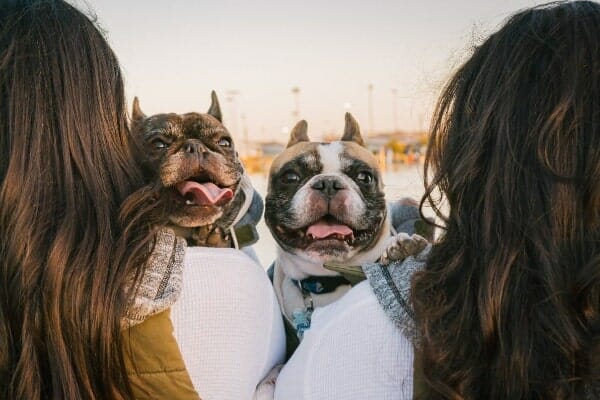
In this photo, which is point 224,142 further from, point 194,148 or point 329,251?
point 329,251

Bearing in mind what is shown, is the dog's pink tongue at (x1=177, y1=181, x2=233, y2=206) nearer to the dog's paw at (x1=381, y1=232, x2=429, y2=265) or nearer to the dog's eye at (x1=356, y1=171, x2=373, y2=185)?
the dog's eye at (x1=356, y1=171, x2=373, y2=185)

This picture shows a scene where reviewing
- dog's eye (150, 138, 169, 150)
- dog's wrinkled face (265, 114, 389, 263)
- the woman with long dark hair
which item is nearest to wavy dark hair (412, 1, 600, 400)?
the woman with long dark hair

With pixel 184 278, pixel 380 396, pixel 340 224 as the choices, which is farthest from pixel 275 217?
pixel 380 396

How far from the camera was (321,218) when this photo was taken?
215 cm

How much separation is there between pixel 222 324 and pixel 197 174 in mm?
903

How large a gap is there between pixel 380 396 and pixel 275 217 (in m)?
1.27

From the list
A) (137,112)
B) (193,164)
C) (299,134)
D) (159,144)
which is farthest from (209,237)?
(299,134)

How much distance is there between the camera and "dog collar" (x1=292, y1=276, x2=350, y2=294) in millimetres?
2041

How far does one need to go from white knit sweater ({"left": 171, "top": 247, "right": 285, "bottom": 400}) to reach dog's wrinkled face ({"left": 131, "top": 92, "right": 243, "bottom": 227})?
2.26 feet

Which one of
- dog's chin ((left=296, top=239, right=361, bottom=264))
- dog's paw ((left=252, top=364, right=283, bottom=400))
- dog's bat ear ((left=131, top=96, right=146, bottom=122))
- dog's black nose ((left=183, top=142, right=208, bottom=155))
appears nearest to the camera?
dog's paw ((left=252, top=364, right=283, bottom=400))

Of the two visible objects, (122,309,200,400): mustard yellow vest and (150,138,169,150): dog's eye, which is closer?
(122,309,200,400): mustard yellow vest

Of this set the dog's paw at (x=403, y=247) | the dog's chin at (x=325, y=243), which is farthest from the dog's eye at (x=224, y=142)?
the dog's paw at (x=403, y=247)

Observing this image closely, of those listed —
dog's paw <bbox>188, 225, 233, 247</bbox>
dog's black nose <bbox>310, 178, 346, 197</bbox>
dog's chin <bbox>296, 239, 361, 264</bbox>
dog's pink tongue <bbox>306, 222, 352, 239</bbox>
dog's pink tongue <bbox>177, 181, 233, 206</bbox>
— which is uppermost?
dog's pink tongue <bbox>177, 181, 233, 206</bbox>

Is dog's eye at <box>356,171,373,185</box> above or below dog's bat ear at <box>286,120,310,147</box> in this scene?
below
